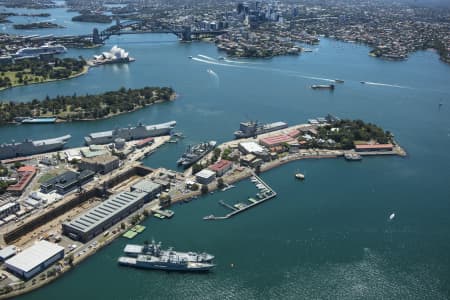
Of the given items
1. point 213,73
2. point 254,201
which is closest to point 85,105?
point 213,73

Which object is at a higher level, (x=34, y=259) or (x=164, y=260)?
(x=34, y=259)

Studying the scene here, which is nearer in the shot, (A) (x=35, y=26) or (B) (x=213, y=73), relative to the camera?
(B) (x=213, y=73)

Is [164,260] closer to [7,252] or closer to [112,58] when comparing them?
[7,252]

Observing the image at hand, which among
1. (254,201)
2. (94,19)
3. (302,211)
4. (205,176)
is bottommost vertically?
(302,211)

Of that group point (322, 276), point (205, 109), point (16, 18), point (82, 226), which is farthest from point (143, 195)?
point (16, 18)

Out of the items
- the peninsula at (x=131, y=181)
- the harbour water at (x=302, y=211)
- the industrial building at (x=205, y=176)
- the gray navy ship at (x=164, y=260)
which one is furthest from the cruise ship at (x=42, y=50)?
the gray navy ship at (x=164, y=260)

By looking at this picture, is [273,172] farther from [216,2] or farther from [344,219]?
[216,2]

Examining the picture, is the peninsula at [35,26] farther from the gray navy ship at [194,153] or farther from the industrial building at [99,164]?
the industrial building at [99,164]
